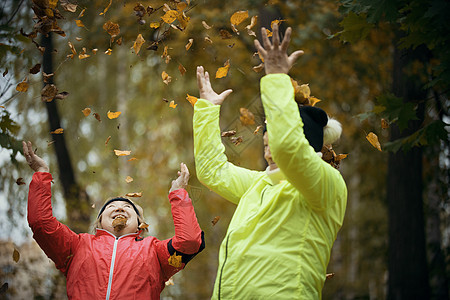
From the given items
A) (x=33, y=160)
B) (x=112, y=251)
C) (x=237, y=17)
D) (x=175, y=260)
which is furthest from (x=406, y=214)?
(x=33, y=160)

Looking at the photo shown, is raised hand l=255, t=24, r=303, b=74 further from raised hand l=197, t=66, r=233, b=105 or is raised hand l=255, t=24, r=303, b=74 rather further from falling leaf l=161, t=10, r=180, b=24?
falling leaf l=161, t=10, r=180, b=24

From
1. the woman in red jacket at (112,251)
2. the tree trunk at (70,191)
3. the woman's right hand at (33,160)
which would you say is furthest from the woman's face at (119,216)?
the tree trunk at (70,191)

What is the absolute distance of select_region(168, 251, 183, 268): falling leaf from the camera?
3.15m

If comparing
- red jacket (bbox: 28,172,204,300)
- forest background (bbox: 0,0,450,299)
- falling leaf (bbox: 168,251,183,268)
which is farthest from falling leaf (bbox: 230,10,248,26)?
falling leaf (bbox: 168,251,183,268)

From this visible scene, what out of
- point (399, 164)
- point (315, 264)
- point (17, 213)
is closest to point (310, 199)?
point (315, 264)

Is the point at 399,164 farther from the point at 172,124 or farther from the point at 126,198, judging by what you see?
the point at 172,124

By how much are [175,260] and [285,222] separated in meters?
0.94

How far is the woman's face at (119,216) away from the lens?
11.2 feet

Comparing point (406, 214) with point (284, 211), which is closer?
point (284, 211)

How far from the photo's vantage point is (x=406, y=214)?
6566 millimetres

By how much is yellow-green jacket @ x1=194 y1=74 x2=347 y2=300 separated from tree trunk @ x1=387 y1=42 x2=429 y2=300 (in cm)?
414

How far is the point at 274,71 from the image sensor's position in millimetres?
2475

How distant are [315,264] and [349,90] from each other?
7.95 meters

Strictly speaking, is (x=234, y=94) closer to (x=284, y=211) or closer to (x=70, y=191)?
(x=70, y=191)
